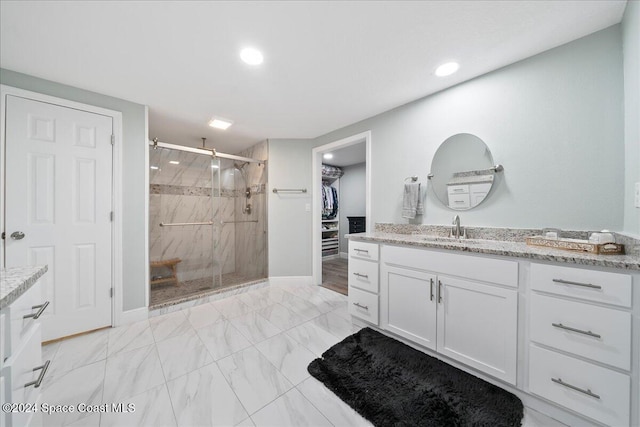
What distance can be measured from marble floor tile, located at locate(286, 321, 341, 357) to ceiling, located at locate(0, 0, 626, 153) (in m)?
2.27

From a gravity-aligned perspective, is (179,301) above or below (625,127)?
below

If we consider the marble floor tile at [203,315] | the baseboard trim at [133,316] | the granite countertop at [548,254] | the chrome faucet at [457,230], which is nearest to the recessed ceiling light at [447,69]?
the chrome faucet at [457,230]

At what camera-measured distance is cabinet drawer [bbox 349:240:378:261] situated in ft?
6.61

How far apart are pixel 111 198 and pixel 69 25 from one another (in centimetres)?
140

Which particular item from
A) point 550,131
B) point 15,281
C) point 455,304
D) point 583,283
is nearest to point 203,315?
point 15,281

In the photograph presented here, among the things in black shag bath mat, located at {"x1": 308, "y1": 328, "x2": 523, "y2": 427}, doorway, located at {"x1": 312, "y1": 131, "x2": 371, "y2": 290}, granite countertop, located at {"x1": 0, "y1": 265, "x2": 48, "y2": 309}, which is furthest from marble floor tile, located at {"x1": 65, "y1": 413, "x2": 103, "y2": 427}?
doorway, located at {"x1": 312, "y1": 131, "x2": 371, "y2": 290}

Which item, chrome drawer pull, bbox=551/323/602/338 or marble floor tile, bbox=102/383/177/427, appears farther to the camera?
marble floor tile, bbox=102/383/177/427

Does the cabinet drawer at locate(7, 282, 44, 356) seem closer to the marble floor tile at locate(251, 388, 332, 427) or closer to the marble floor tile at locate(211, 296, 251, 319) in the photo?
the marble floor tile at locate(251, 388, 332, 427)

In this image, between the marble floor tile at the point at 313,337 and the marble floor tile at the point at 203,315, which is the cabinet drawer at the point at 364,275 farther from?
the marble floor tile at the point at 203,315

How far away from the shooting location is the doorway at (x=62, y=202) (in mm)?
1786

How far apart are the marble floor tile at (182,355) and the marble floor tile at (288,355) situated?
434 mm

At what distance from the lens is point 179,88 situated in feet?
6.73

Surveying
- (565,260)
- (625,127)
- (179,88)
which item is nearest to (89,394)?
(179,88)

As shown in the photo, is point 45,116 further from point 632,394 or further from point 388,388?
point 632,394
